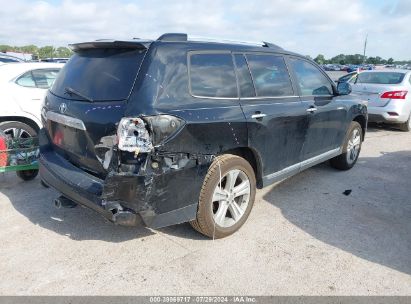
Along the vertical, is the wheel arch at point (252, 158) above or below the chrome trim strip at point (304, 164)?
above

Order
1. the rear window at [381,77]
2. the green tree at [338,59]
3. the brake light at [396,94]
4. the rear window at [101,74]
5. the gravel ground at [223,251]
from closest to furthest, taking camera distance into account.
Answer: the gravel ground at [223,251] → the rear window at [101,74] → the brake light at [396,94] → the rear window at [381,77] → the green tree at [338,59]

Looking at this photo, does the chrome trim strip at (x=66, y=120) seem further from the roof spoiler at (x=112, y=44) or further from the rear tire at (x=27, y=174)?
the rear tire at (x=27, y=174)

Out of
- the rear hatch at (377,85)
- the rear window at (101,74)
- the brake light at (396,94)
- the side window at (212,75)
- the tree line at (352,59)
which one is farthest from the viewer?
the tree line at (352,59)

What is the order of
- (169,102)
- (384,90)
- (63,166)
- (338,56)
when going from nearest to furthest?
(169,102) < (63,166) < (384,90) < (338,56)

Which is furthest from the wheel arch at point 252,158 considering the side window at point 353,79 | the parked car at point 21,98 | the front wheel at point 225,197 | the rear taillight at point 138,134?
the side window at point 353,79

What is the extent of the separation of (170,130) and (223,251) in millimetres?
1251

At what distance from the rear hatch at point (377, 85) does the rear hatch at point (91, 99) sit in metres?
7.27

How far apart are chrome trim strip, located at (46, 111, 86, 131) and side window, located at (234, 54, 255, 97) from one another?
1518 mm

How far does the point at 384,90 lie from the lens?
9062 millimetres

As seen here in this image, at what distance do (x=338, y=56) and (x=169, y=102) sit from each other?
329 feet

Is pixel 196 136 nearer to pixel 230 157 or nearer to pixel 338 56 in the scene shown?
pixel 230 157

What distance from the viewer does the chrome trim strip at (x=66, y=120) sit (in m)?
3.15

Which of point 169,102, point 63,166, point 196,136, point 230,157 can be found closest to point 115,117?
point 169,102

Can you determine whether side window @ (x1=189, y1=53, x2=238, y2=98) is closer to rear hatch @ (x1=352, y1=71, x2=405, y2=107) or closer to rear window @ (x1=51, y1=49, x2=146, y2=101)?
rear window @ (x1=51, y1=49, x2=146, y2=101)
